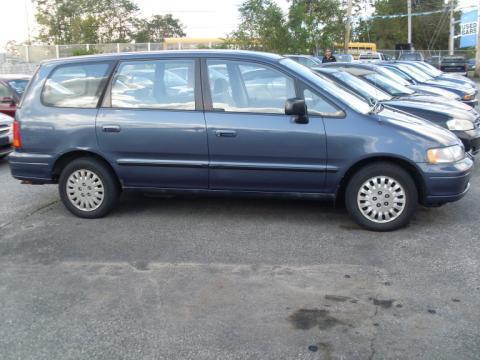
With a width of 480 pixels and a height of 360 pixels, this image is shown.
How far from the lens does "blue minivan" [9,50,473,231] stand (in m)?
5.23

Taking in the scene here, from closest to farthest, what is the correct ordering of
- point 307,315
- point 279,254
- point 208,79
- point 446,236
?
point 307,315 → point 279,254 → point 446,236 → point 208,79

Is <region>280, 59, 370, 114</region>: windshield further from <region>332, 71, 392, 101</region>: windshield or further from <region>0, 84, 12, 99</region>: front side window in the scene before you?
<region>0, 84, 12, 99</region>: front side window

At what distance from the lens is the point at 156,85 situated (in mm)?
5621

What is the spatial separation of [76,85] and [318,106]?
8.47 feet

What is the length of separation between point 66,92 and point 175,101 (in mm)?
1225

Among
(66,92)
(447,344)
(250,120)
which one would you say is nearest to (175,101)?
(250,120)

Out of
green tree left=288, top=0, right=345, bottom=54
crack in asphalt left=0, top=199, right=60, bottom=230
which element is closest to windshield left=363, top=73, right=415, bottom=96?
crack in asphalt left=0, top=199, right=60, bottom=230

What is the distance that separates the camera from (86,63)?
19.1ft

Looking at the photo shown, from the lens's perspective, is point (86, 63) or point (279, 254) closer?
point (279, 254)

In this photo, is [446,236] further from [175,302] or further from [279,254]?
[175,302]

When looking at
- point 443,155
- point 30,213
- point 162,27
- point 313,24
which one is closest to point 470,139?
point 443,155

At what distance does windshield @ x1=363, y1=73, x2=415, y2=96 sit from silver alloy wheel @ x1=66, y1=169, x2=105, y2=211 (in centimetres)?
562

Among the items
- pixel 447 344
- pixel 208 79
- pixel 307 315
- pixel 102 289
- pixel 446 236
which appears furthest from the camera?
pixel 208 79

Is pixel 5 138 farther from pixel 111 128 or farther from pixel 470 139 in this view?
pixel 470 139
